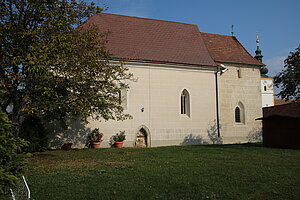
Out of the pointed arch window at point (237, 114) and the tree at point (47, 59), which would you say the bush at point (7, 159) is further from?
the pointed arch window at point (237, 114)

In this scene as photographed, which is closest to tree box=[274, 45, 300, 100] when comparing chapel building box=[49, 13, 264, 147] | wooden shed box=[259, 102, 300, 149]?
wooden shed box=[259, 102, 300, 149]

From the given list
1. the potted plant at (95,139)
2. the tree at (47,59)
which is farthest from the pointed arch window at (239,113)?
the tree at (47,59)

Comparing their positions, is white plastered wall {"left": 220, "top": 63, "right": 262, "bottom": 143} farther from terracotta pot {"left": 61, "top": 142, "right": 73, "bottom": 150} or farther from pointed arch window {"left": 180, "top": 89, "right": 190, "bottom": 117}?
terracotta pot {"left": 61, "top": 142, "right": 73, "bottom": 150}

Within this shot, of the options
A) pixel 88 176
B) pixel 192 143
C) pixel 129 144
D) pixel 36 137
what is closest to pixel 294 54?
pixel 192 143

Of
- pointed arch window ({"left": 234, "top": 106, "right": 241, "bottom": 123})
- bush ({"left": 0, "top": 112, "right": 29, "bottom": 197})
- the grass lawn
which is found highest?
pointed arch window ({"left": 234, "top": 106, "right": 241, "bottom": 123})

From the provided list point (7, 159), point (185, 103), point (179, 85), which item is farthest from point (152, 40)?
point (7, 159)

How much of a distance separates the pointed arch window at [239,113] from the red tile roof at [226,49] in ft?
13.2

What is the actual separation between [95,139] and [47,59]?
28.0 feet

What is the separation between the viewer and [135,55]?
2053 centimetres

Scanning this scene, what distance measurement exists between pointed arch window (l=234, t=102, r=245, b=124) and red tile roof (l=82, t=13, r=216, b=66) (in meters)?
4.64

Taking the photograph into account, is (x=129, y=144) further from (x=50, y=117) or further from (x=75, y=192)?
(x=75, y=192)

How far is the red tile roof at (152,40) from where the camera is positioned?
20844 millimetres

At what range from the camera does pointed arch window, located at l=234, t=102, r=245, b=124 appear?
23984 millimetres

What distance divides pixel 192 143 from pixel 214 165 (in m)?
11.1
